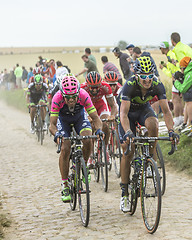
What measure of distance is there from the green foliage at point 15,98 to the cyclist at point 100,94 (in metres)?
19.1

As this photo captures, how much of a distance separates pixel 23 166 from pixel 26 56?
82442mm

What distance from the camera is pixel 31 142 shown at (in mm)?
15914

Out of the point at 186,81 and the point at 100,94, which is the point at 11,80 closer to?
the point at 186,81

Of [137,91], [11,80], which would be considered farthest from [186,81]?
[11,80]

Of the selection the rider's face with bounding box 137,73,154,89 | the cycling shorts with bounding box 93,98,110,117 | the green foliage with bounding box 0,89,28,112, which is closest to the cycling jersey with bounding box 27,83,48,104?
the cycling shorts with bounding box 93,98,110,117

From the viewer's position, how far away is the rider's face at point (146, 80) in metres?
6.45

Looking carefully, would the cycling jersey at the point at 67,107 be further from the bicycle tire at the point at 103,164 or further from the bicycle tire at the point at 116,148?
the bicycle tire at the point at 116,148

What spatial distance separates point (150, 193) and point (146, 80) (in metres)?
1.57

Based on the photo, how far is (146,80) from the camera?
21.2 ft

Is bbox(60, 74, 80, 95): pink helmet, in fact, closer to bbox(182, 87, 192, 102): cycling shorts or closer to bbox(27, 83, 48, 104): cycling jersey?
bbox(182, 87, 192, 102): cycling shorts

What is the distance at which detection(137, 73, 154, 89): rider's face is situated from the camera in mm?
6449

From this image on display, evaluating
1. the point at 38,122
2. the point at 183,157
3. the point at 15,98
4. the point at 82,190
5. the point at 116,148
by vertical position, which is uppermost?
the point at 15,98

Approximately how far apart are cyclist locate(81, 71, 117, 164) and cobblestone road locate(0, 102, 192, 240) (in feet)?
4.46

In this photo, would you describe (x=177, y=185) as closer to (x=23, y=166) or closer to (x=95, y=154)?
(x=95, y=154)
